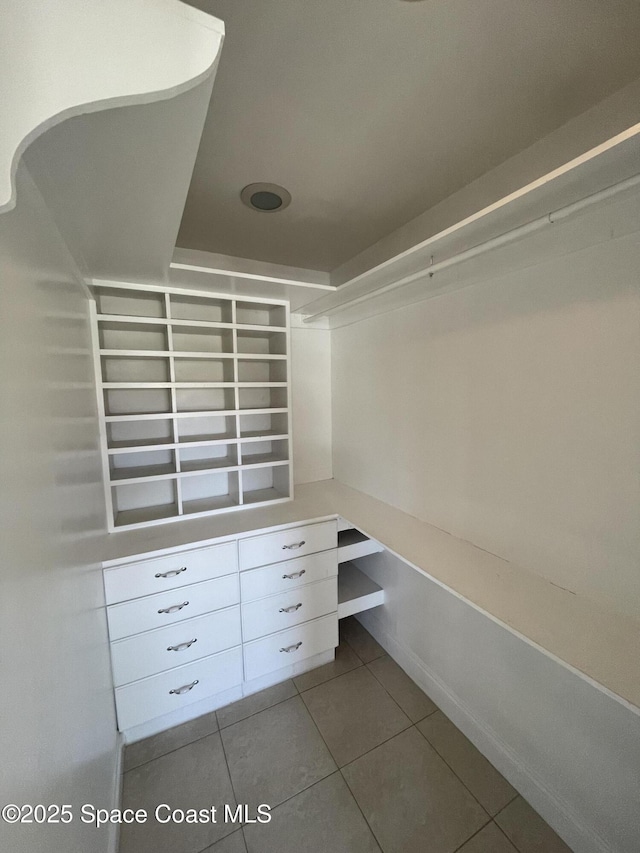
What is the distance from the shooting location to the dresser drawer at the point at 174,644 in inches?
58.3

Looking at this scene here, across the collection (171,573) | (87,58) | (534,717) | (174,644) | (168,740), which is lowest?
(168,740)

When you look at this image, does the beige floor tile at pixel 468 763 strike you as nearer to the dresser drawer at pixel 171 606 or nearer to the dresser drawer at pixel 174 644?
the dresser drawer at pixel 174 644

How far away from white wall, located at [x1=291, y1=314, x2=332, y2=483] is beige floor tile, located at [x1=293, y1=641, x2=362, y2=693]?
112cm

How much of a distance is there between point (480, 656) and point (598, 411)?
3.89 ft

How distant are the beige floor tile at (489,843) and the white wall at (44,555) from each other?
1.25 meters

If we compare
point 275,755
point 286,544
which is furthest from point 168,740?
point 286,544

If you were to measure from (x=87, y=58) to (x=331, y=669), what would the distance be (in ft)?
8.10

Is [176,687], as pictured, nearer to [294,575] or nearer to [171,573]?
[171,573]

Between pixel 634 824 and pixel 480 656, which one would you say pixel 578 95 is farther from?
pixel 634 824

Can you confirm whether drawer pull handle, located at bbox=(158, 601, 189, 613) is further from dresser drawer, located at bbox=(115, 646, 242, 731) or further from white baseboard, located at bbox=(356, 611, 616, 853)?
white baseboard, located at bbox=(356, 611, 616, 853)

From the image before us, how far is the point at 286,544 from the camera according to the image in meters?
1.76

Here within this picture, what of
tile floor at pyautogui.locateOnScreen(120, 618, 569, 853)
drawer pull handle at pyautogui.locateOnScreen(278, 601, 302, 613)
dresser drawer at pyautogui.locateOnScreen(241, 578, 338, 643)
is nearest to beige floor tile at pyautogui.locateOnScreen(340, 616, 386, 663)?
tile floor at pyautogui.locateOnScreen(120, 618, 569, 853)

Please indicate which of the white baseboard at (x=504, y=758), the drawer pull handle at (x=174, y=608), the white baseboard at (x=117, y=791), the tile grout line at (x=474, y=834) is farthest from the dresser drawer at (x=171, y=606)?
the tile grout line at (x=474, y=834)

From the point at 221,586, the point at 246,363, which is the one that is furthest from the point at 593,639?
the point at 246,363
